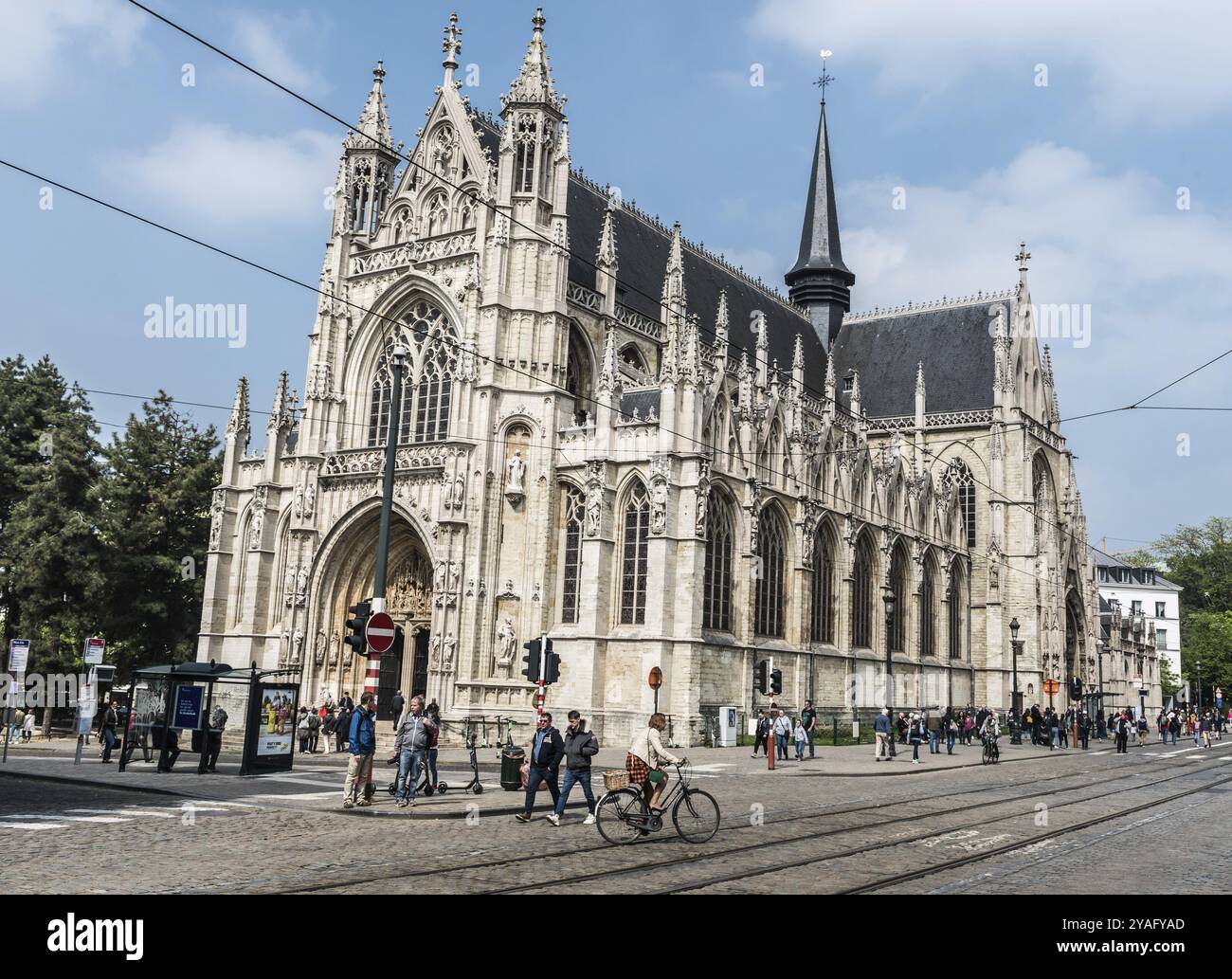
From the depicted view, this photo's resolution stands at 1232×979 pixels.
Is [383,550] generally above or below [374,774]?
above

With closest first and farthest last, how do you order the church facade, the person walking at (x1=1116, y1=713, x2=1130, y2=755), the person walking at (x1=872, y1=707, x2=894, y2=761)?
the person walking at (x1=872, y1=707, x2=894, y2=761), the church facade, the person walking at (x1=1116, y1=713, x2=1130, y2=755)

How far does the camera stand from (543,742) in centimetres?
1528

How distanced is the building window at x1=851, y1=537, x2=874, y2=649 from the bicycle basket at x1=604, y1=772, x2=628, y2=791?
102ft

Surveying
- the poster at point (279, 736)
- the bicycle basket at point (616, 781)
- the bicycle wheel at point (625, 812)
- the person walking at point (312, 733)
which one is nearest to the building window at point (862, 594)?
the person walking at point (312, 733)

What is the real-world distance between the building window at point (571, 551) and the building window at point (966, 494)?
25.1 m

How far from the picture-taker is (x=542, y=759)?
1514 cm

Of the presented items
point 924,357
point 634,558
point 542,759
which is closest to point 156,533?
point 634,558

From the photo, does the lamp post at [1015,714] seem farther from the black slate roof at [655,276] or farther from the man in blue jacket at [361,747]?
the man in blue jacket at [361,747]

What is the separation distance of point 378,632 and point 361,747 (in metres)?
1.76

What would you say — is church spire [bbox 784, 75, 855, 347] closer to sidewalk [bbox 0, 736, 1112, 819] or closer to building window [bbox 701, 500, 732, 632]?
building window [bbox 701, 500, 732, 632]

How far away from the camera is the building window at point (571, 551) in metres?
33.9

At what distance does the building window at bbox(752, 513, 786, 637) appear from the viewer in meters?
36.5

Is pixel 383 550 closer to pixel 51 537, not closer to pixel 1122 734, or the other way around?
pixel 51 537

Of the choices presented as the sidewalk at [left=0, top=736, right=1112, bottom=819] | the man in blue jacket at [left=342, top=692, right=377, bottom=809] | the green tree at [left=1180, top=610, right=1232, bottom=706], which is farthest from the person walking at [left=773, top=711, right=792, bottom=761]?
the green tree at [left=1180, top=610, right=1232, bottom=706]
